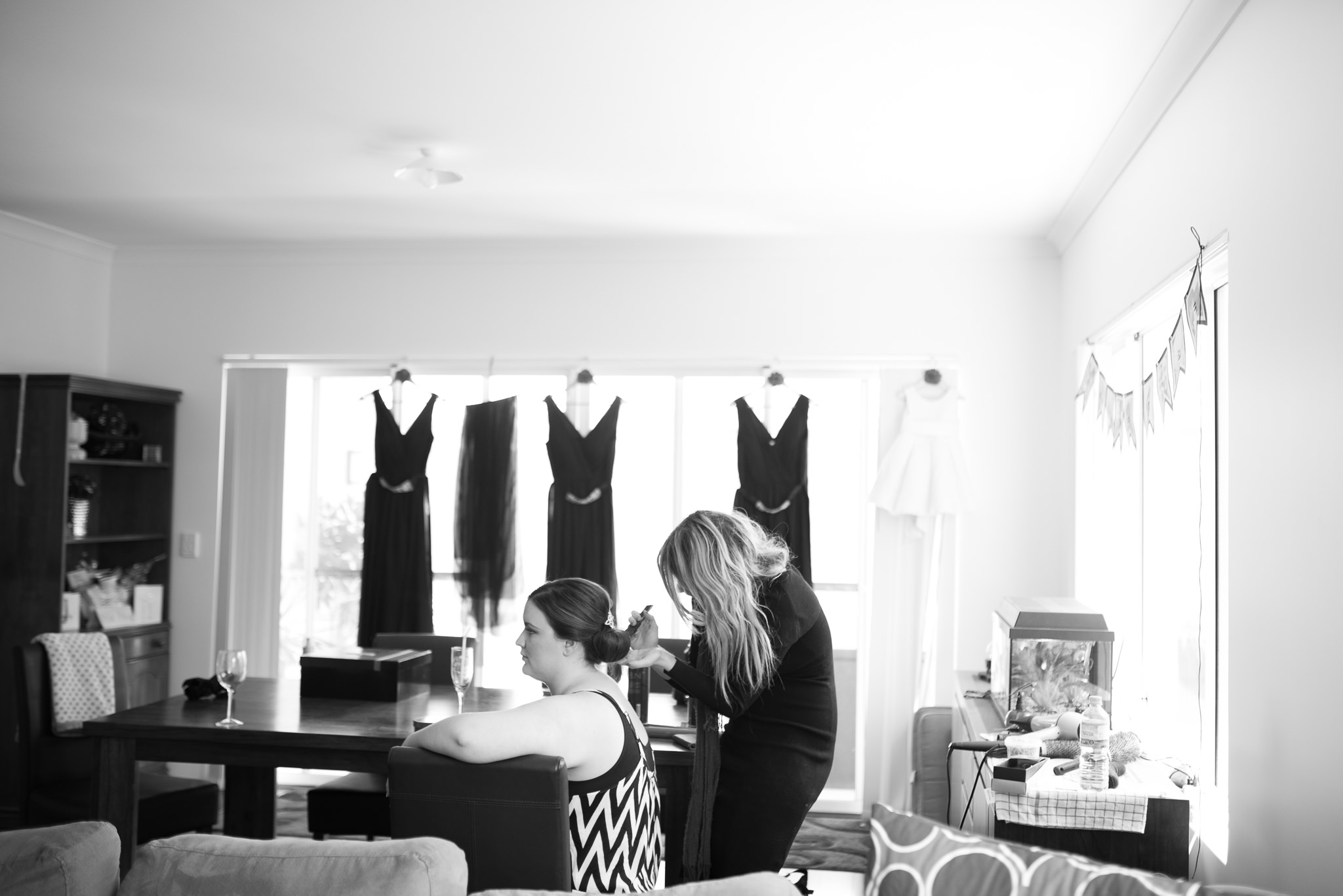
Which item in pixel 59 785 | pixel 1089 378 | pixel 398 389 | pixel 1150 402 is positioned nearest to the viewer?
pixel 1150 402

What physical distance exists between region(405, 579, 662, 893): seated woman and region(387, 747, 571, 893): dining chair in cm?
3

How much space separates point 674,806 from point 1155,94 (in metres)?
2.34

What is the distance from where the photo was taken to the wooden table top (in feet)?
9.44

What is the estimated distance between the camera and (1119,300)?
359 centimetres

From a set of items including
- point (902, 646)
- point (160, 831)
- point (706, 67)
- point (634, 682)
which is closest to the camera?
point (706, 67)

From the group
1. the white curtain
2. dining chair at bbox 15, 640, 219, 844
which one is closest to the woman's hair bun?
dining chair at bbox 15, 640, 219, 844

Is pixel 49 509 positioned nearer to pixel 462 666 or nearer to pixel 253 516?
pixel 253 516

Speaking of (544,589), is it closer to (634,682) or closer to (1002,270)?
(634,682)

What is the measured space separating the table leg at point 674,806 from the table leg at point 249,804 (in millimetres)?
1555

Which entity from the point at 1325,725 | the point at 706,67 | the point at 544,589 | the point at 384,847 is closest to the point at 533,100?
the point at 706,67

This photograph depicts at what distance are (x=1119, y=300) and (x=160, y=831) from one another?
11.6ft

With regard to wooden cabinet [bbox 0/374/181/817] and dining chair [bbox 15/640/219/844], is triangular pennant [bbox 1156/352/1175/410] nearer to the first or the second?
dining chair [bbox 15/640/219/844]

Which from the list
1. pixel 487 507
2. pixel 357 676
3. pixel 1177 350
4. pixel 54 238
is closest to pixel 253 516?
pixel 487 507

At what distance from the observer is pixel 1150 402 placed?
328 cm
